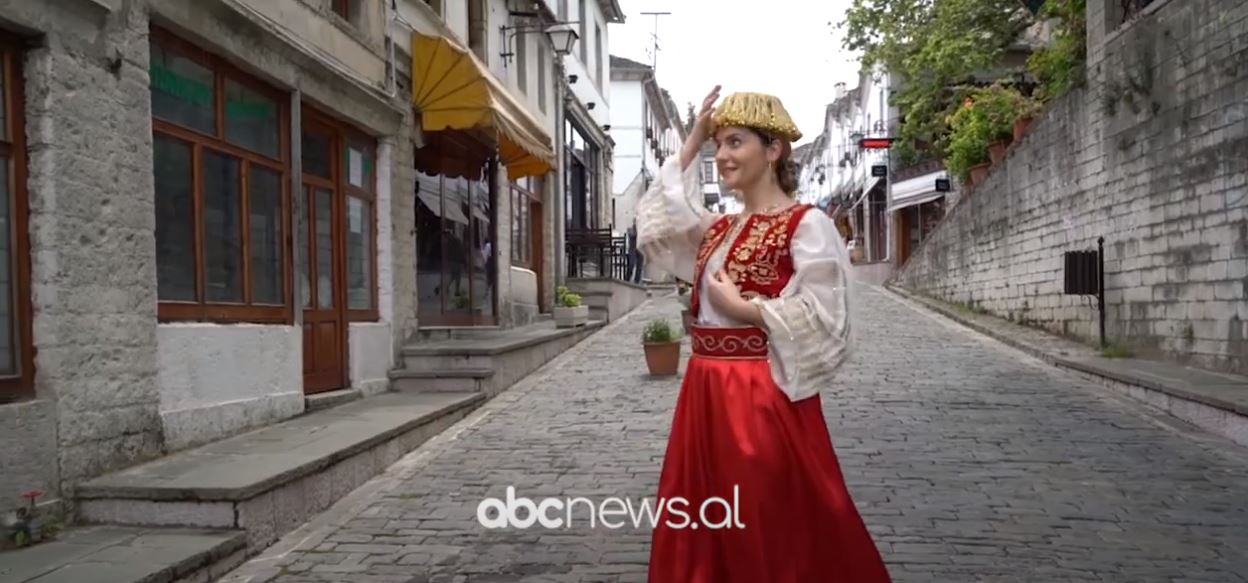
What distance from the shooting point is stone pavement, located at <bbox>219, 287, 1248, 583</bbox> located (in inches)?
178

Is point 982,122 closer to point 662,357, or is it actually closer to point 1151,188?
point 1151,188

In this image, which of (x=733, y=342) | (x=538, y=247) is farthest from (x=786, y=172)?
(x=538, y=247)

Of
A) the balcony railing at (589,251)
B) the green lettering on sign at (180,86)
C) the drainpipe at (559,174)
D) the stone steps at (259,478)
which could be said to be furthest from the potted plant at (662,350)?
the balcony railing at (589,251)

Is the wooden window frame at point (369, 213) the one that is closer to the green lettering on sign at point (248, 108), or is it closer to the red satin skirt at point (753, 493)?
the green lettering on sign at point (248, 108)

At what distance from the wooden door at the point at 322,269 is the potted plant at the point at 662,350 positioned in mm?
3605

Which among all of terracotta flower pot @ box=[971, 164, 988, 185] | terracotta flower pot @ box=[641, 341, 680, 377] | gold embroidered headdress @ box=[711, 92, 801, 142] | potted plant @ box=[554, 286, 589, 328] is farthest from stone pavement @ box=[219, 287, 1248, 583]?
terracotta flower pot @ box=[971, 164, 988, 185]

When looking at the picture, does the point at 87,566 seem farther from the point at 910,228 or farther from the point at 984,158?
the point at 910,228

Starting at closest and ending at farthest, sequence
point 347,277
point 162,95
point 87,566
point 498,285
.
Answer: point 87,566, point 162,95, point 347,277, point 498,285

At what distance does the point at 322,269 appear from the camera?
28.5 feet

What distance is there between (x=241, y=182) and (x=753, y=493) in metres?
5.57

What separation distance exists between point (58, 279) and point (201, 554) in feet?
5.40

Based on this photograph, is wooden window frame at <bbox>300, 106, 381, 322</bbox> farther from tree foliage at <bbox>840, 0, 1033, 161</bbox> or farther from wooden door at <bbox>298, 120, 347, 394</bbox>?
tree foliage at <bbox>840, 0, 1033, 161</bbox>

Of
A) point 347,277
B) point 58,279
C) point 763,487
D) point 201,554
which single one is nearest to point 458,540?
point 201,554

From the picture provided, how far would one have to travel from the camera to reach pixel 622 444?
24.4ft
